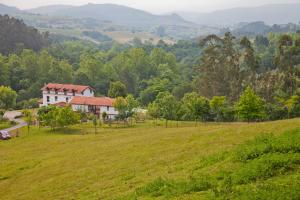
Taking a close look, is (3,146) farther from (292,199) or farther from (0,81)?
(0,81)

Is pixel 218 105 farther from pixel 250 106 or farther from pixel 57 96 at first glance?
pixel 57 96

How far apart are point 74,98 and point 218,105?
1481 inches

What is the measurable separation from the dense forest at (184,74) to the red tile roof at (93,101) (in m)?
10.3

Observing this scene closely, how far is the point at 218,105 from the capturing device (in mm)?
69938

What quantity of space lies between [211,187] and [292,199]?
4639 millimetres

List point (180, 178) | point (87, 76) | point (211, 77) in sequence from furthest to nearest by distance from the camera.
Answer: point (87, 76), point (211, 77), point (180, 178)

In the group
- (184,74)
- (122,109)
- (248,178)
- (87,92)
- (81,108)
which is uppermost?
(184,74)

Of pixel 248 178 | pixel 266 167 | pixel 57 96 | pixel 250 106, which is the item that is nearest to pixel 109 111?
pixel 57 96

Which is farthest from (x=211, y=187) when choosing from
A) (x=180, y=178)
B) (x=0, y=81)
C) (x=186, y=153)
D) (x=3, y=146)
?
(x=0, y=81)

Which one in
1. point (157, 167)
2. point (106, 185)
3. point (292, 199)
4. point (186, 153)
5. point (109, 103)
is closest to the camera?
point (292, 199)

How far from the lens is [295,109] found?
7175 centimetres

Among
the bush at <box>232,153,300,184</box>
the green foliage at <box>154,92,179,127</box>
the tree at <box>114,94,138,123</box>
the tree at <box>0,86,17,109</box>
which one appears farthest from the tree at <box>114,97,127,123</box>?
the bush at <box>232,153,300,184</box>

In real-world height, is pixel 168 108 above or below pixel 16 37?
below

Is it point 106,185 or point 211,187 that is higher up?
point 211,187
